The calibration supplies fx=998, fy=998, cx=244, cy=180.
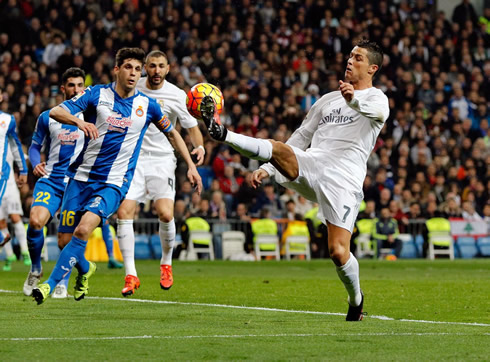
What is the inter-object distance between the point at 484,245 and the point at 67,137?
1596 centimetres

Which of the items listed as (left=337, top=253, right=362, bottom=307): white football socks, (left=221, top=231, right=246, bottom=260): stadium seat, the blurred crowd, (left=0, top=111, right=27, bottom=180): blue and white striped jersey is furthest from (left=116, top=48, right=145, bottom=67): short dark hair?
(left=221, top=231, right=246, bottom=260): stadium seat

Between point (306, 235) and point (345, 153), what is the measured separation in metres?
14.9

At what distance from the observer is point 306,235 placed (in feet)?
76.1

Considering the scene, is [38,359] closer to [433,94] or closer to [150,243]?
[150,243]

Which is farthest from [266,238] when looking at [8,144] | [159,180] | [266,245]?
[159,180]

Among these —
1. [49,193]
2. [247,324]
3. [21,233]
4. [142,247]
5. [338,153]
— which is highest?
[338,153]

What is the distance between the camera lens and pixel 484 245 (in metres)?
24.7

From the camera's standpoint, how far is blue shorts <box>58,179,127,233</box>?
29.9 feet

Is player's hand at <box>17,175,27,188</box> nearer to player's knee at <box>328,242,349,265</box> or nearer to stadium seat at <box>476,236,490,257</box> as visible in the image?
player's knee at <box>328,242,349,265</box>

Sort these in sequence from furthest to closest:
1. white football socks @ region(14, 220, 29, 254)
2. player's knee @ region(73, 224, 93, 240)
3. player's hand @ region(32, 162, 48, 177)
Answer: white football socks @ region(14, 220, 29, 254) < player's hand @ region(32, 162, 48, 177) < player's knee @ region(73, 224, 93, 240)

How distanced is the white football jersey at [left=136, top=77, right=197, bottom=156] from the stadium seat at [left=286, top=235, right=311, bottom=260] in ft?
38.7

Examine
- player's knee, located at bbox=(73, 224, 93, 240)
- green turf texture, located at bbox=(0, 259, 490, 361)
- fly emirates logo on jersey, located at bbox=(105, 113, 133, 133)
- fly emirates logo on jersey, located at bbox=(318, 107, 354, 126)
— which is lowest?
green turf texture, located at bbox=(0, 259, 490, 361)

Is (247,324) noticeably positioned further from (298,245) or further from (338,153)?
(298,245)

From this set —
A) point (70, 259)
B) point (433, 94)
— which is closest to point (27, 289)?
point (70, 259)
